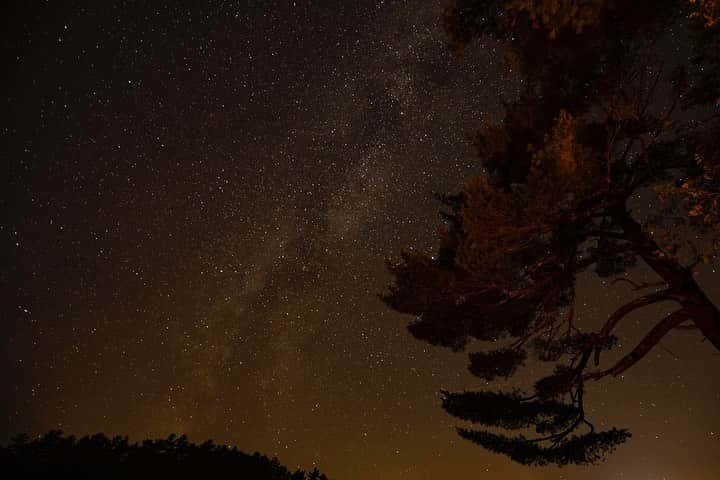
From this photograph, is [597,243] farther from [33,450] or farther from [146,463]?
[33,450]

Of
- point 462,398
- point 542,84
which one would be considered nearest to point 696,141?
point 542,84

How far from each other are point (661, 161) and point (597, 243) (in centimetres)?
162

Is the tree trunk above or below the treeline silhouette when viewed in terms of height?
above

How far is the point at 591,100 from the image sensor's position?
870 centimetres

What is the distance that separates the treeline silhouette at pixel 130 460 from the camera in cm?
685

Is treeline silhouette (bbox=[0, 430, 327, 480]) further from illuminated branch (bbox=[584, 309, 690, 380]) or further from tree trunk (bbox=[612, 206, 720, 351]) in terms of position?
tree trunk (bbox=[612, 206, 720, 351])

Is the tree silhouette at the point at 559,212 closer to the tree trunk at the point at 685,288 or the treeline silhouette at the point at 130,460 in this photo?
the tree trunk at the point at 685,288

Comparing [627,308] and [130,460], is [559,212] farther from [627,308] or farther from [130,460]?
[130,460]

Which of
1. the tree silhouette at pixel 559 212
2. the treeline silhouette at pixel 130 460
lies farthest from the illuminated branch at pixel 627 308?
the treeline silhouette at pixel 130 460

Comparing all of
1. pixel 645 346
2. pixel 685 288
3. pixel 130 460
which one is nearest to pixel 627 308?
pixel 645 346

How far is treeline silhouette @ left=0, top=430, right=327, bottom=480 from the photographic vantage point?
6848mm

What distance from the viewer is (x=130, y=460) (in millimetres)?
7742

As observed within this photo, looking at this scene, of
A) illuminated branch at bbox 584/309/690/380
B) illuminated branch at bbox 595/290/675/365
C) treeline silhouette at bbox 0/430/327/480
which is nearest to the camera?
treeline silhouette at bbox 0/430/327/480

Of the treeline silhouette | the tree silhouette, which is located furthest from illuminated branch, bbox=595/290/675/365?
the treeline silhouette
